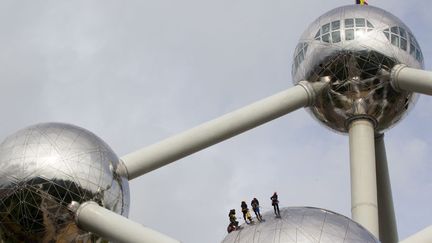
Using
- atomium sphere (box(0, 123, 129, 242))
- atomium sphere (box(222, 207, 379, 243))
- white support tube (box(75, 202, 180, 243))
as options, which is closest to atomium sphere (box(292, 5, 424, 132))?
atomium sphere (box(0, 123, 129, 242))

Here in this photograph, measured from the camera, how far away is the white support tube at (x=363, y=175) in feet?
53.5

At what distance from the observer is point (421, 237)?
14117 mm

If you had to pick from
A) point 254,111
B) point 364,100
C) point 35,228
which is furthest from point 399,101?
point 35,228

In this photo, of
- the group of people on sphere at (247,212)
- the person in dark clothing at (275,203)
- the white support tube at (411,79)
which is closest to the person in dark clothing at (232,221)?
the group of people on sphere at (247,212)

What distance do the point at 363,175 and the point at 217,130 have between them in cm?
246

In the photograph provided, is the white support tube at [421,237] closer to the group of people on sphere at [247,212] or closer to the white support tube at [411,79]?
the group of people on sphere at [247,212]

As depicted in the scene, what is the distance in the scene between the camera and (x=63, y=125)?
15500 mm

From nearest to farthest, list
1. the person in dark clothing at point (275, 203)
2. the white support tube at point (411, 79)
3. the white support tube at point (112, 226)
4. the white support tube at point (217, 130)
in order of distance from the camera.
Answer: the person in dark clothing at point (275, 203) → the white support tube at point (112, 226) → the white support tube at point (217, 130) → the white support tube at point (411, 79)

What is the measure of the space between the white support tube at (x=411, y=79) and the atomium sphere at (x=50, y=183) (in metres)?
5.22

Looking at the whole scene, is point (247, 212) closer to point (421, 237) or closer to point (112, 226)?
point (112, 226)

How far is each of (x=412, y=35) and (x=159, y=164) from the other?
5.29 m

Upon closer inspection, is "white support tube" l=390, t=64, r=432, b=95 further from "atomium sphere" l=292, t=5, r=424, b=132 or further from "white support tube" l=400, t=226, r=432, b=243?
"white support tube" l=400, t=226, r=432, b=243

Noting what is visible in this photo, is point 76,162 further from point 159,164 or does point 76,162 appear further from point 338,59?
point 338,59

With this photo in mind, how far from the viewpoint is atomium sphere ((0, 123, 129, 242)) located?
14.5m
